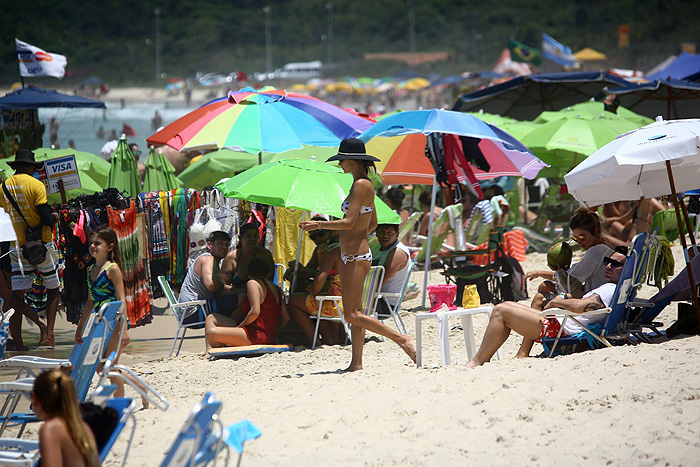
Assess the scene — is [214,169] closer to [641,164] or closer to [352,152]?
[352,152]

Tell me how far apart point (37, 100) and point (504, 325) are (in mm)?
8198

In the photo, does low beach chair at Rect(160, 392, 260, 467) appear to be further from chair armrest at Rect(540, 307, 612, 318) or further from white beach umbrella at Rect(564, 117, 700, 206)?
white beach umbrella at Rect(564, 117, 700, 206)

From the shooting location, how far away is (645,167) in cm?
552

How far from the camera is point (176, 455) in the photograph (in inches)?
109

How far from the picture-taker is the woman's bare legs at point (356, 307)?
518 cm

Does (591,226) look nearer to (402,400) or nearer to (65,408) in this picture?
(402,400)

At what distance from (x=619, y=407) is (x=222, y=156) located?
9041mm

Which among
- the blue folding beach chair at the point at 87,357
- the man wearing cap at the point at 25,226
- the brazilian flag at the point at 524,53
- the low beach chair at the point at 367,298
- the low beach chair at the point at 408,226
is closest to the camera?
the blue folding beach chair at the point at 87,357

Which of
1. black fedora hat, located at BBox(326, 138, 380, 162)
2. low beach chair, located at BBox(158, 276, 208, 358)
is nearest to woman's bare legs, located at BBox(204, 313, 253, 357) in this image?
low beach chair, located at BBox(158, 276, 208, 358)

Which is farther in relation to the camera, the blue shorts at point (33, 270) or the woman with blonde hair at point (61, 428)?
the blue shorts at point (33, 270)

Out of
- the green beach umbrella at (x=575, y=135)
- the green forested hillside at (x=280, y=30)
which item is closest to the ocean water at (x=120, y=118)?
the green forested hillside at (x=280, y=30)

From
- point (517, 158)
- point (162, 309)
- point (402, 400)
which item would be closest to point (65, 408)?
point (402, 400)

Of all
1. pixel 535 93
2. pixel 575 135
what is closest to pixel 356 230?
pixel 575 135

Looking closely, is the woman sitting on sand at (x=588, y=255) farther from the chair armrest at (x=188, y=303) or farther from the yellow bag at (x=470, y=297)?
the chair armrest at (x=188, y=303)
